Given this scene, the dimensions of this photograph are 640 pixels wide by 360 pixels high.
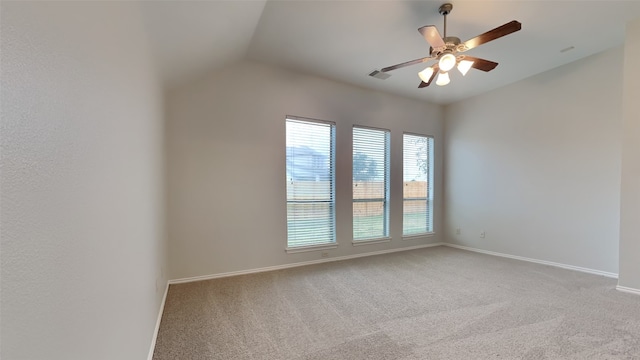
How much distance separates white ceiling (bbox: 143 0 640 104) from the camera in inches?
91.5

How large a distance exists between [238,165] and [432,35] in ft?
8.90

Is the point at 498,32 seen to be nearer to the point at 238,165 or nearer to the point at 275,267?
the point at 238,165

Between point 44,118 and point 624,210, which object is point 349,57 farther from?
point 624,210

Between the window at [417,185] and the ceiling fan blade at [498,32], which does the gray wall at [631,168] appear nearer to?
the ceiling fan blade at [498,32]

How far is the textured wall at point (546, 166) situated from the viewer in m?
3.61

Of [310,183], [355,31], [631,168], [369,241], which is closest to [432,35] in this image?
[355,31]

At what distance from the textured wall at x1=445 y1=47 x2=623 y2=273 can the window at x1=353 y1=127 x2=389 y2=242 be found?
5.28 ft

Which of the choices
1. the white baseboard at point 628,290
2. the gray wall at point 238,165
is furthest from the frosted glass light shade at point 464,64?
the white baseboard at point 628,290

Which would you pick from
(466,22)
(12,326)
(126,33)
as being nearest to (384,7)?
(466,22)

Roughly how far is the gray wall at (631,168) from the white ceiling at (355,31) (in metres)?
0.37

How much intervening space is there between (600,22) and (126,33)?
4522 mm

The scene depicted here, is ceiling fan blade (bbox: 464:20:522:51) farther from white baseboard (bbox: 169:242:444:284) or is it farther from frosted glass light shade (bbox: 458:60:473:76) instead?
white baseboard (bbox: 169:242:444:284)

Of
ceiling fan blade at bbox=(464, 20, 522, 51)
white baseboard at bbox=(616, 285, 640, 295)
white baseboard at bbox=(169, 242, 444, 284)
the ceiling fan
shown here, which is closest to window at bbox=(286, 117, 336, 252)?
white baseboard at bbox=(169, 242, 444, 284)

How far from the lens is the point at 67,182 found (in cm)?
73
